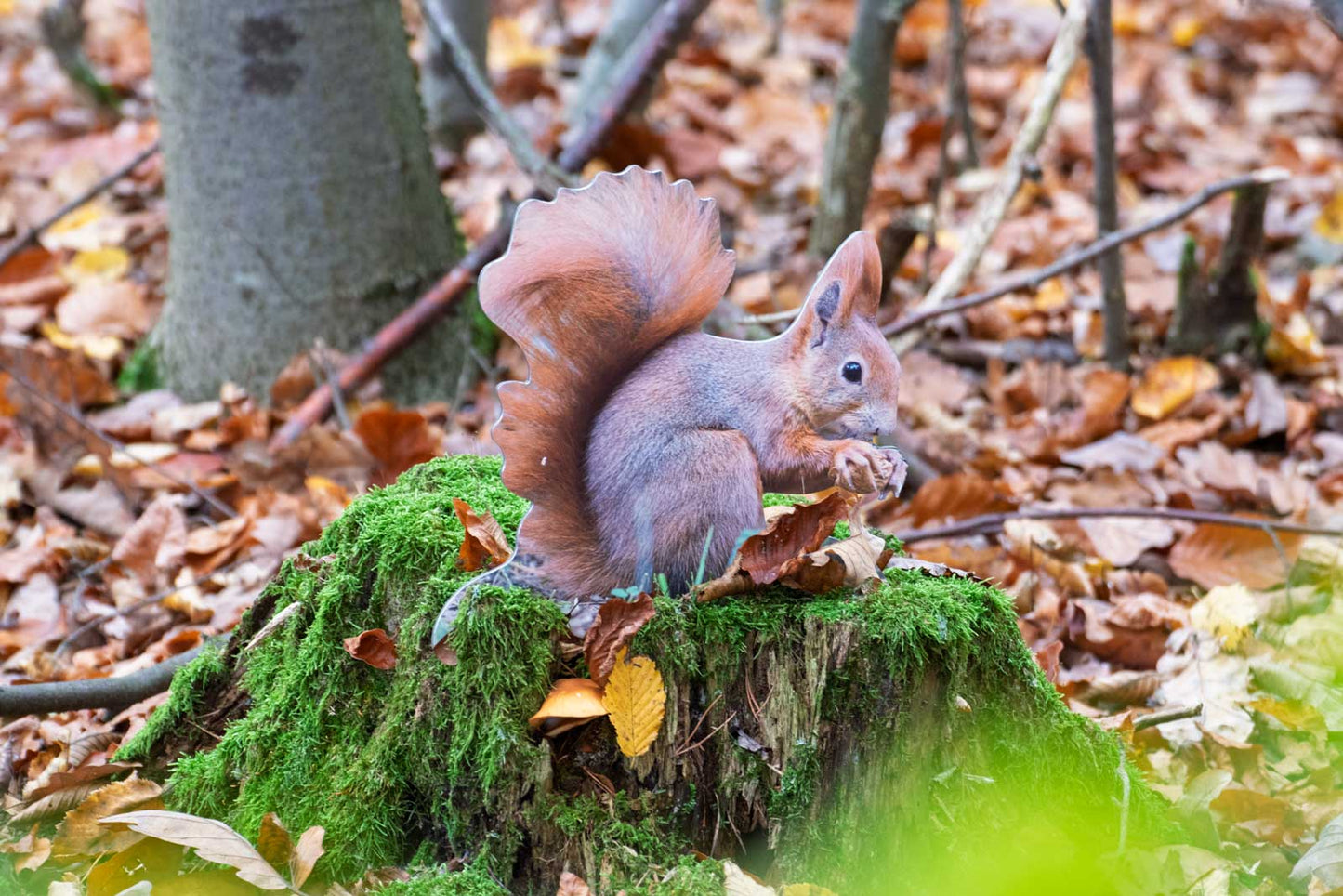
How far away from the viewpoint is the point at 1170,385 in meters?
4.21

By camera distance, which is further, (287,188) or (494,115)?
(494,115)

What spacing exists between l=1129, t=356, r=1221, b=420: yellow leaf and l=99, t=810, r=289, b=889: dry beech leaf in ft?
10.7

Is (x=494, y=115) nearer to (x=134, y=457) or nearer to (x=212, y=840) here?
(x=134, y=457)

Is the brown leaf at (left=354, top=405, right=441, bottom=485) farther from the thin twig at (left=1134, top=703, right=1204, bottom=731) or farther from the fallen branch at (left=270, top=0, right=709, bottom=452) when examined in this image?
the thin twig at (left=1134, top=703, right=1204, bottom=731)

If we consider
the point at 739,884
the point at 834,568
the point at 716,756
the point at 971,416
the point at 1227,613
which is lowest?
the point at 971,416

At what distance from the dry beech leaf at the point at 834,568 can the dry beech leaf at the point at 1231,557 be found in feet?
5.58

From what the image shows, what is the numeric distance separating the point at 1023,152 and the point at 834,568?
2.42m

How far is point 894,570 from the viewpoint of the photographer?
2.22 m

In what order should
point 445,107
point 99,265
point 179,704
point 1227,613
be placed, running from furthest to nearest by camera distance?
point 445,107 → point 99,265 → point 1227,613 → point 179,704

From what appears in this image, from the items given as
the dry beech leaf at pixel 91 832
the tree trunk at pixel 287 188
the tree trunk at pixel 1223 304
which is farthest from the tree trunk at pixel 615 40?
the dry beech leaf at pixel 91 832

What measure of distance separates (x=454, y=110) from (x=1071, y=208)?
3.02m

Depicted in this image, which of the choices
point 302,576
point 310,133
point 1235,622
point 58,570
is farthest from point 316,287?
point 1235,622

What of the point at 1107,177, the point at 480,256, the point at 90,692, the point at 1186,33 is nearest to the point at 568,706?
the point at 90,692

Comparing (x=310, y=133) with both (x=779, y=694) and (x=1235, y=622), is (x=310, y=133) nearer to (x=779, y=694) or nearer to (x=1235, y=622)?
(x=779, y=694)
